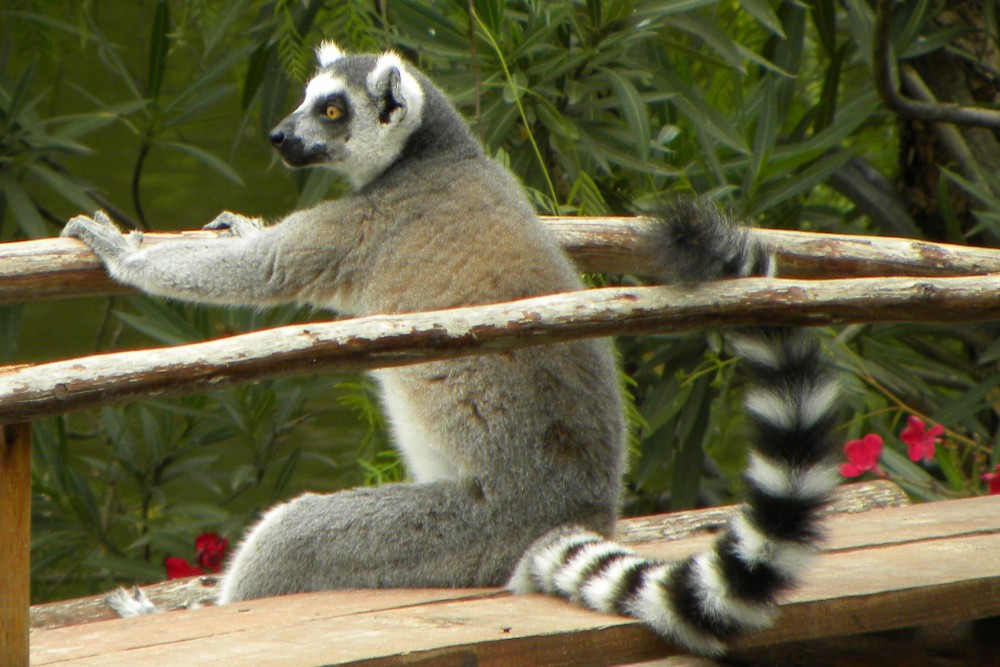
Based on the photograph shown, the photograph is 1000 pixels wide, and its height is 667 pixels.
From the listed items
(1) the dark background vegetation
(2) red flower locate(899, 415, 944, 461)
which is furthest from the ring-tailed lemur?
(2) red flower locate(899, 415, 944, 461)

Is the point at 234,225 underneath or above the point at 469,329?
above

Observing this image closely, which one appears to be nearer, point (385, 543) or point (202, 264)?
point (385, 543)

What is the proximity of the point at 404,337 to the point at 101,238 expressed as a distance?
1.35 m

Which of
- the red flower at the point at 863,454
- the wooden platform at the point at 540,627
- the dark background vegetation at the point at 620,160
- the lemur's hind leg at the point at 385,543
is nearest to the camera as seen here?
the wooden platform at the point at 540,627

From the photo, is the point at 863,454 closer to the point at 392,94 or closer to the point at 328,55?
the point at 392,94

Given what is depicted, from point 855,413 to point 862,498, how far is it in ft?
3.77

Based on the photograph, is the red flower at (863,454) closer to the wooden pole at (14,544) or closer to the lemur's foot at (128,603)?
the lemur's foot at (128,603)

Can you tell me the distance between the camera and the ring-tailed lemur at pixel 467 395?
1.86 m

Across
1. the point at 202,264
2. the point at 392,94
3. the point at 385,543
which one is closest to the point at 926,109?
the point at 392,94

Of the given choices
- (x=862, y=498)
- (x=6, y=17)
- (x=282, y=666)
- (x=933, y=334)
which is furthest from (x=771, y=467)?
(x=6, y=17)

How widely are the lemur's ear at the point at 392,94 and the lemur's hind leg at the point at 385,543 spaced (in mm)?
1037

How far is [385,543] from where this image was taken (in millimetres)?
2387

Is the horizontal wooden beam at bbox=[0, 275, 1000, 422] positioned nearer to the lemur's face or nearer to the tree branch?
the lemur's face

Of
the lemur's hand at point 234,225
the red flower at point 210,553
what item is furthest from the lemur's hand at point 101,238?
the red flower at point 210,553
